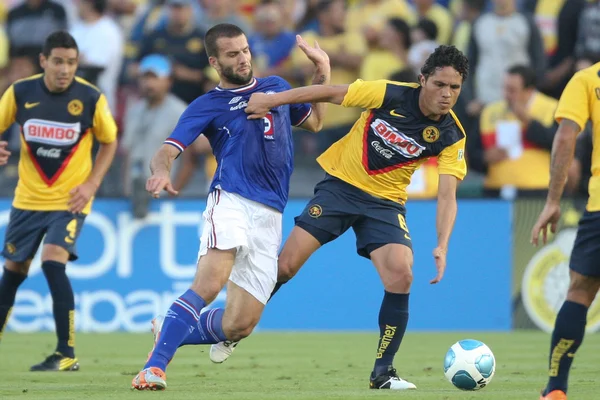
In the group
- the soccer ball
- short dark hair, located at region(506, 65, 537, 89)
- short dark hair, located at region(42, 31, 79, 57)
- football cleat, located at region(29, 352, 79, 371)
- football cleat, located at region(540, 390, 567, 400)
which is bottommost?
football cleat, located at region(29, 352, 79, 371)

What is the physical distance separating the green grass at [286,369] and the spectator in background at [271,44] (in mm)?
4035

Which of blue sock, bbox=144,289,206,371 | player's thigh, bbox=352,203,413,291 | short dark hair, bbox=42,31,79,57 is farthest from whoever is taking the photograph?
short dark hair, bbox=42,31,79,57

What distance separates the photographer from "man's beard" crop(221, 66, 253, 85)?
8.11 metres

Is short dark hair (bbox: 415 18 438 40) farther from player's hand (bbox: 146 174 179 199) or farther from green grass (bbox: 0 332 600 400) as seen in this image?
player's hand (bbox: 146 174 179 199)

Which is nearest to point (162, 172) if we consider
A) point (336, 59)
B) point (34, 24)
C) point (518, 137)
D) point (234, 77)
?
point (234, 77)

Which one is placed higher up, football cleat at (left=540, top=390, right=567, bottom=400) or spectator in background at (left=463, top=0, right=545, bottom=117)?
spectator in background at (left=463, top=0, right=545, bottom=117)

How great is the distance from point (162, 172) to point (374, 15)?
910 centimetres

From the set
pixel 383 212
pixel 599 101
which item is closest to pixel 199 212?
pixel 383 212

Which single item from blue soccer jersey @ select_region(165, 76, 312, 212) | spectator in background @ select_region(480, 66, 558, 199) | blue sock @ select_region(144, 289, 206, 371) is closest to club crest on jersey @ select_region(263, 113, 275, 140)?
blue soccer jersey @ select_region(165, 76, 312, 212)

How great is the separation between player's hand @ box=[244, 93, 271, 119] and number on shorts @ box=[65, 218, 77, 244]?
2.62 m

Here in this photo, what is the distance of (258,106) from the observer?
7.95 metres

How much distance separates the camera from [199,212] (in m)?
14.4

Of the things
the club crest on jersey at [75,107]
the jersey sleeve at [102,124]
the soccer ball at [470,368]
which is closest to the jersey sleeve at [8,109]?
the club crest on jersey at [75,107]

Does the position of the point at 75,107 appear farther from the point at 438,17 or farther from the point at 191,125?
the point at 438,17
